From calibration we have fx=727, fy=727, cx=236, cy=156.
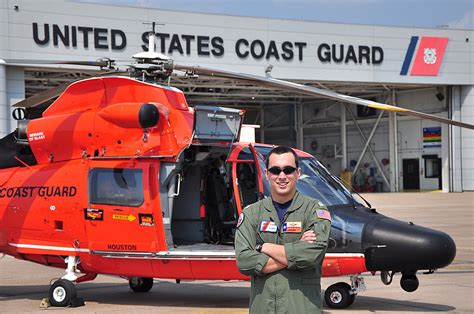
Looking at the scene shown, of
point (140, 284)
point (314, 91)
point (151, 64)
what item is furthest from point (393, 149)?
point (314, 91)

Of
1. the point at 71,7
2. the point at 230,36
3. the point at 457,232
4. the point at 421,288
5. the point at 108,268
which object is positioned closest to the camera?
the point at 108,268

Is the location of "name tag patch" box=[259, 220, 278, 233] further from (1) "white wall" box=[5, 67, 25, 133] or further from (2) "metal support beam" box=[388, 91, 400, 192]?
(2) "metal support beam" box=[388, 91, 400, 192]

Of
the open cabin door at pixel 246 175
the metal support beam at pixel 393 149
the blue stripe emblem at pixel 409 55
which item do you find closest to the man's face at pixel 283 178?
the open cabin door at pixel 246 175

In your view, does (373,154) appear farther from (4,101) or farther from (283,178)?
(283,178)

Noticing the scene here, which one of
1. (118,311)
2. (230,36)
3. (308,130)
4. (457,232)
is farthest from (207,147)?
(308,130)

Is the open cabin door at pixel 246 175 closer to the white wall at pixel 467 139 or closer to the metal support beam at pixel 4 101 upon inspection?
the metal support beam at pixel 4 101

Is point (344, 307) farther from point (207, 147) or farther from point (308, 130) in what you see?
point (308, 130)

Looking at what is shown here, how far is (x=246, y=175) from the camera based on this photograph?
32.2ft

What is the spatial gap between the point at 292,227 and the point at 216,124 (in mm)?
5549

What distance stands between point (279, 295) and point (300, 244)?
1.02 ft

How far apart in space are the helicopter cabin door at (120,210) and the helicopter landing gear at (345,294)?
92.3 inches

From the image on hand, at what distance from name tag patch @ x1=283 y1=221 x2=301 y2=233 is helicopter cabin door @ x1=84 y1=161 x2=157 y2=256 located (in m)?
5.40

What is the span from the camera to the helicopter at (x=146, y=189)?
9062 mm

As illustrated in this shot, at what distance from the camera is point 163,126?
949 centimetres
